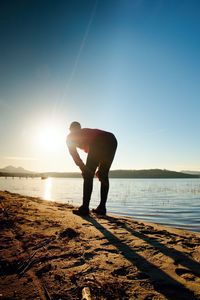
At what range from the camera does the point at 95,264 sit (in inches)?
114

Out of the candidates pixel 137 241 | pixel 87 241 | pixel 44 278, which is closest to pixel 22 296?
pixel 44 278

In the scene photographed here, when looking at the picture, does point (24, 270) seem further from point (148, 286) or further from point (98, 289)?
point (148, 286)

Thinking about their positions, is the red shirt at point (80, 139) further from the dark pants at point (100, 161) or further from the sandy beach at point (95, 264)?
the sandy beach at point (95, 264)

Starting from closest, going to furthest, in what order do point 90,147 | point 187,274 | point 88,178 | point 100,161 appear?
point 187,274
point 88,178
point 90,147
point 100,161

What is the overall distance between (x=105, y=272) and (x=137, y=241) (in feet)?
4.53

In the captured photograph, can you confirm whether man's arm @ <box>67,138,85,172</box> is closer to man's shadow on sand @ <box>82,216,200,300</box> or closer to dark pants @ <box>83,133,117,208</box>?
dark pants @ <box>83,133,117,208</box>

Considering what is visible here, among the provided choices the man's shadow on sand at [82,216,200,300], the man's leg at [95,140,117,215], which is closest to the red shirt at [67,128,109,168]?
the man's leg at [95,140,117,215]

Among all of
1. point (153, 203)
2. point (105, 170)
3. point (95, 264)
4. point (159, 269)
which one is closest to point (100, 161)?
point (105, 170)

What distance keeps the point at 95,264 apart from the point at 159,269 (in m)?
0.71

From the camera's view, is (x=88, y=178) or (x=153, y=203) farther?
(x=153, y=203)

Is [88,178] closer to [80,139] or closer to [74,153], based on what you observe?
[74,153]

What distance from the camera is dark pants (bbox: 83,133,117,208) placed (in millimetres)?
6857

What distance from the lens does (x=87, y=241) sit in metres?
3.89

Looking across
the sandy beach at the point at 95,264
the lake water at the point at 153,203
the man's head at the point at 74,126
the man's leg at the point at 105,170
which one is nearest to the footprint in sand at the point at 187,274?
the sandy beach at the point at 95,264
